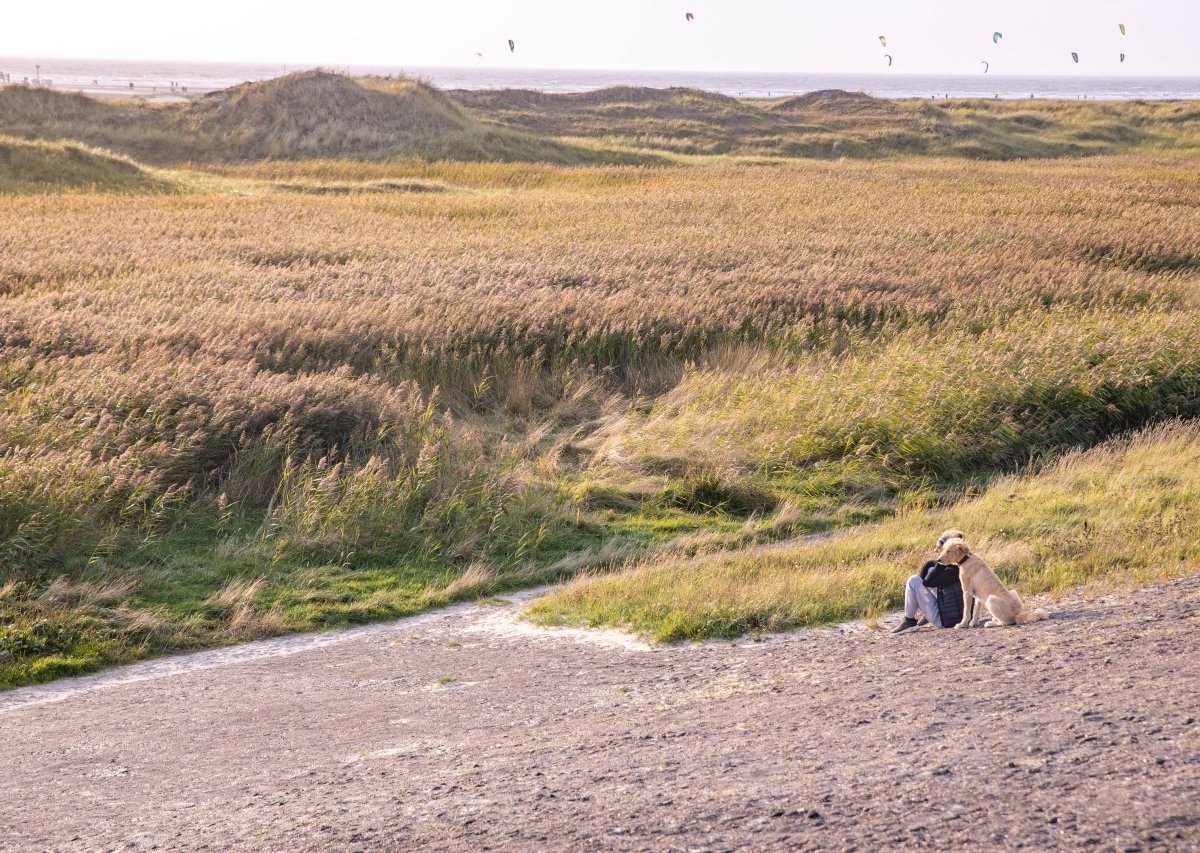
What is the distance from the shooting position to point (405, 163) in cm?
5300

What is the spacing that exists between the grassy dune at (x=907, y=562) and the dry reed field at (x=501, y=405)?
2.7 inches

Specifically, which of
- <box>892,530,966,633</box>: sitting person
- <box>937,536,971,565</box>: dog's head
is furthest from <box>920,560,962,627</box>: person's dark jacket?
<box>937,536,971,565</box>: dog's head

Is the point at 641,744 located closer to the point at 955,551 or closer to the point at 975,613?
the point at 955,551

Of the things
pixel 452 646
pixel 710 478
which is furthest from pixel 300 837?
pixel 710 478

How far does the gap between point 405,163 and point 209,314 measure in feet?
126

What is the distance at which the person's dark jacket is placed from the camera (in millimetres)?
7156

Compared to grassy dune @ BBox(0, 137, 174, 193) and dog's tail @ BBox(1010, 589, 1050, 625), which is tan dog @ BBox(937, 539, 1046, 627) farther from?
grassy dune @ BBox(0, 137, 174, 193)

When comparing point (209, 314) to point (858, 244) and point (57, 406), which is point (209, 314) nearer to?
point (57, 406)

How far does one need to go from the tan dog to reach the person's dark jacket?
0.10 metres

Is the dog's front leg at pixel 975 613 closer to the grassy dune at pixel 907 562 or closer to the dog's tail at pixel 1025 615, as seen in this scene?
the dog's tail at pixel 1025 615

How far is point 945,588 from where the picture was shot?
23.6 feet

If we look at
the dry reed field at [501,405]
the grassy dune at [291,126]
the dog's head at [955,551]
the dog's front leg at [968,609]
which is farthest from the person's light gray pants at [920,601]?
the grassy dune at [291,126]

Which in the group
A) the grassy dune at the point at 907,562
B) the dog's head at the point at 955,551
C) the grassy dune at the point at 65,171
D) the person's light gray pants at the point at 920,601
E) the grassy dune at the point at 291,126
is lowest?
the grassy dune at the point at 907,562

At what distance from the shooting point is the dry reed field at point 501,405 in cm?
945
